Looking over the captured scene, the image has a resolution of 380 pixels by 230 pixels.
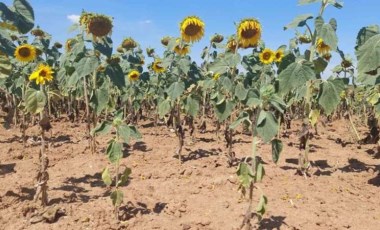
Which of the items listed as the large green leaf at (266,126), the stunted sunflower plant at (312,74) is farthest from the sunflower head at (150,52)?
the large green leaf at (266,126)

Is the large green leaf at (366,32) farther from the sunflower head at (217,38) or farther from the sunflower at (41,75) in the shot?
the sunflower head at (217,38)

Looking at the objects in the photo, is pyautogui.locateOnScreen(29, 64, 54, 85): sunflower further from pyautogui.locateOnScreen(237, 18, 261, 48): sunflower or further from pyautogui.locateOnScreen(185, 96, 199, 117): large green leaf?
pyautogui.locateOnScreen(237, 18, 261, 48): sunflower

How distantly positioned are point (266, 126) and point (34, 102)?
224cm

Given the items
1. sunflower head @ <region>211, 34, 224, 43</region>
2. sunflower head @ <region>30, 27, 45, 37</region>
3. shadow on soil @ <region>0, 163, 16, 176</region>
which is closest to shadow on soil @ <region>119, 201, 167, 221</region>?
shadow on soil @ <region>0, 163, 16, 176</region>

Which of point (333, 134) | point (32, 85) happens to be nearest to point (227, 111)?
point (32, 85)

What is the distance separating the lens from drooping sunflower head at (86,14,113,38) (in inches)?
211

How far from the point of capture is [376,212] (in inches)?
163

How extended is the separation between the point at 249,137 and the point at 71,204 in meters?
4.39

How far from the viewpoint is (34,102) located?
398cm

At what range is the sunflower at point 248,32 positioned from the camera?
17.4ft

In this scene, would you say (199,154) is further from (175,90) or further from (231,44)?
(231,44)

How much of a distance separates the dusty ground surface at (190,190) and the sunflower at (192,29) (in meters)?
1.69

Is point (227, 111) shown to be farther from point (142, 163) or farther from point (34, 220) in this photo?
point (34, 220)

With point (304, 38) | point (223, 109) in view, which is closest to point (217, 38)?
point (304, 38)
